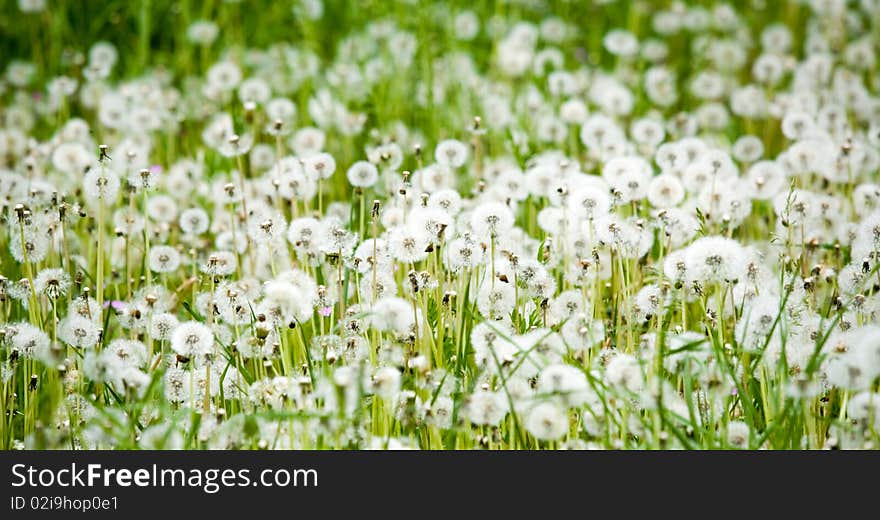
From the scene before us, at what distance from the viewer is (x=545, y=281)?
233 centimetres

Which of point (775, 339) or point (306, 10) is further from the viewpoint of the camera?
point (306, 10)

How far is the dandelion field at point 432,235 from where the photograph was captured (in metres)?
2.04

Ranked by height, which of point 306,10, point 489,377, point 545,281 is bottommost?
point 489,377

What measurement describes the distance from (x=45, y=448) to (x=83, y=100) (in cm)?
277

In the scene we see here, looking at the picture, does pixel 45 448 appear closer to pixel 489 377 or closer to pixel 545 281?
pixel 489 377

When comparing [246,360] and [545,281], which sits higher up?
[545,281]

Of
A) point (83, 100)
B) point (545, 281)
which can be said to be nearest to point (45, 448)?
point (545, 281)

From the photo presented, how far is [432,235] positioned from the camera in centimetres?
230

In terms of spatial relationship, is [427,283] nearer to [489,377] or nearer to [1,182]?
[489,377]

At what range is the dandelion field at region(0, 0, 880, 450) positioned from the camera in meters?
2.04

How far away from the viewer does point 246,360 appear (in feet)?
8.18
